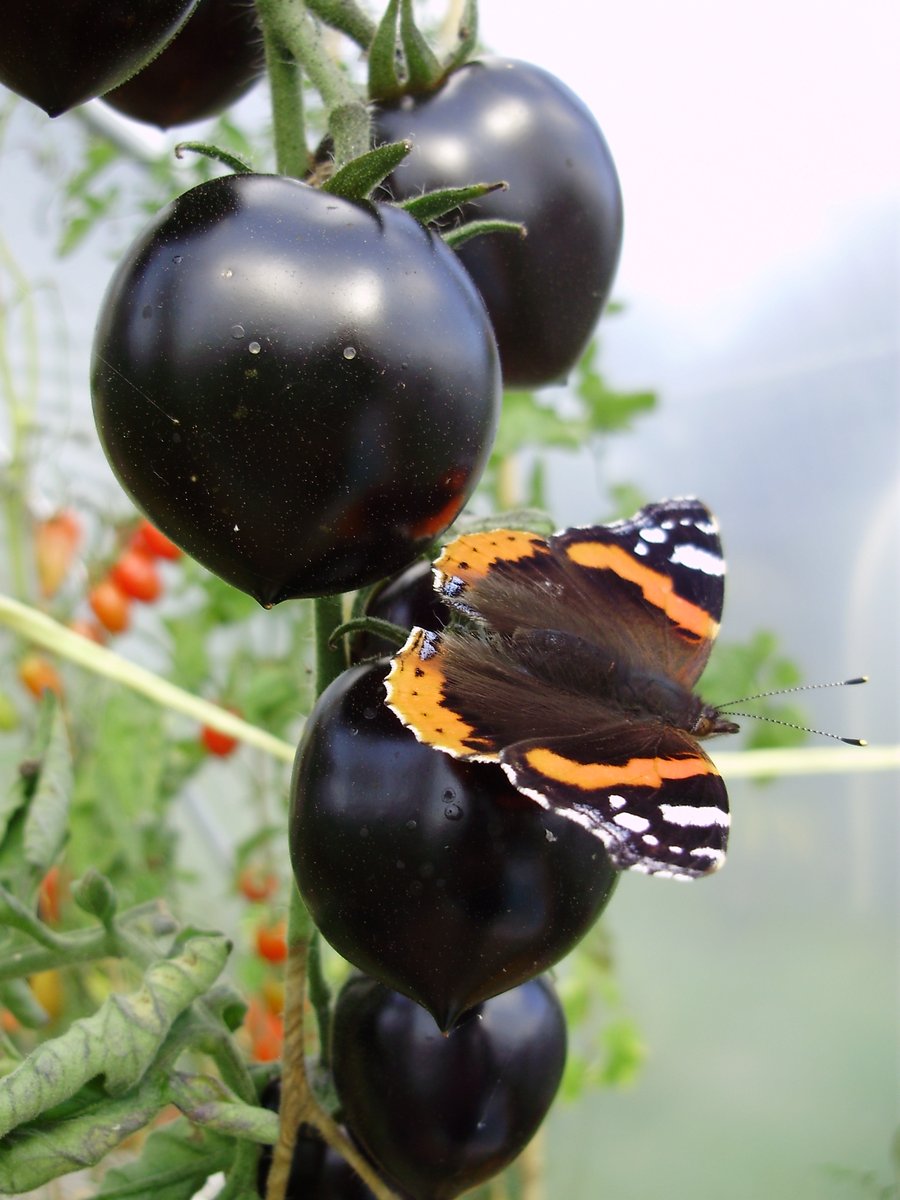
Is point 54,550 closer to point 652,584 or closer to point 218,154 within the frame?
point 652,584

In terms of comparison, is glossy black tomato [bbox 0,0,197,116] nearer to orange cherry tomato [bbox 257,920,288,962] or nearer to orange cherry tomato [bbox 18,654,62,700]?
orange cherry tomato [bbox 18,654,62,700]

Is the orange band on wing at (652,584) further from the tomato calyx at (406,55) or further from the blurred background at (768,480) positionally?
the blurred background at (768,480)

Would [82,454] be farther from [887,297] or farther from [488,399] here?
[488,399]

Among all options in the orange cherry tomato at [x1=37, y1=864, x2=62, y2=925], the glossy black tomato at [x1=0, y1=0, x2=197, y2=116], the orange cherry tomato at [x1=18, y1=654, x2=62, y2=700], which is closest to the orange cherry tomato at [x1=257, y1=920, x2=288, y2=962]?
the orange cherry tomato at [x1=37, y1=864, x2=62, y2=925]

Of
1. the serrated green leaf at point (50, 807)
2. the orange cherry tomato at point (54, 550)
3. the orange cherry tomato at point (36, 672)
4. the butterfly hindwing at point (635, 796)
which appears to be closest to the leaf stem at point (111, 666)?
the serrated green leaf at point (50, 807)

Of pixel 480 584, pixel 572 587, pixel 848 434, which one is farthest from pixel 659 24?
pixel 480 584

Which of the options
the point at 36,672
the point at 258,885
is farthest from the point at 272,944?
the point at 36,672
